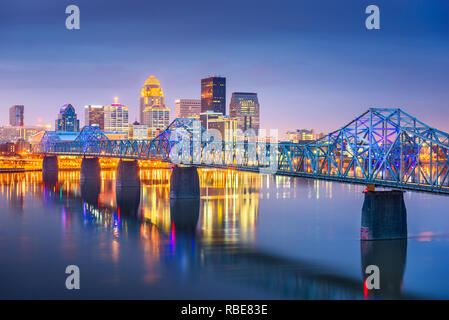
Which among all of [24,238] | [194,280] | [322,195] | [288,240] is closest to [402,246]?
[288,240]

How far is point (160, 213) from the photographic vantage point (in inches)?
2916

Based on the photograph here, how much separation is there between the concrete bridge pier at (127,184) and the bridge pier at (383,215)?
1779 inches

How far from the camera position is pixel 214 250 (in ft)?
169

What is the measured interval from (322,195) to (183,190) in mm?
26676

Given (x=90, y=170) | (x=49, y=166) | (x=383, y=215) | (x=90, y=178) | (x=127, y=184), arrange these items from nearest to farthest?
(x=383, y=215)
(x=127, y=184)
(x=90, y=178)
(x=90, y=170)
(x=49, y=166)

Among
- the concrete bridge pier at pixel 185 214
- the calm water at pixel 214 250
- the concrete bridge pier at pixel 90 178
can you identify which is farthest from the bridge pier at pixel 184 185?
the concrete bridge pier at pixel 90 178

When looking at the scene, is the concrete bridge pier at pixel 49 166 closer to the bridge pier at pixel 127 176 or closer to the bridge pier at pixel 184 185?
the bridge pier at pixel 127 176

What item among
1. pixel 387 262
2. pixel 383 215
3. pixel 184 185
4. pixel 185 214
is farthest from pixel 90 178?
pixel 387 262

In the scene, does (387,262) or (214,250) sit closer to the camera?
(387,262)

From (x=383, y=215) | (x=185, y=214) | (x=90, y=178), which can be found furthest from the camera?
(x=90, y=178)

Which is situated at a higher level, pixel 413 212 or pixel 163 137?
pixel 163 137

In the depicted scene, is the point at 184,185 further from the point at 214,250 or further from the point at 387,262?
the point at 387,262

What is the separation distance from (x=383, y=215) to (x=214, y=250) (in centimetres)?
1468
